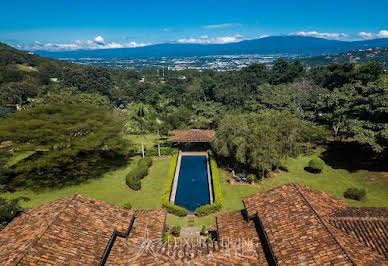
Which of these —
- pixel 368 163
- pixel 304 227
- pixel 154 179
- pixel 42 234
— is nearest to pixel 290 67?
pixel 368 163

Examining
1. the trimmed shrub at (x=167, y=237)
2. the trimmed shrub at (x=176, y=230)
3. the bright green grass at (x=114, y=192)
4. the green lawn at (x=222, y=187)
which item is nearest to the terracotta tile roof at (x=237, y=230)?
the trimmed shrub at (x=167, y=237)

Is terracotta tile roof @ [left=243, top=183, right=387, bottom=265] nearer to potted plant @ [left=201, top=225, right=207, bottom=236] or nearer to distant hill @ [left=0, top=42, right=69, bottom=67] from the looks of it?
potted plant @ [left=201, top=225, right=207, bottom=236]

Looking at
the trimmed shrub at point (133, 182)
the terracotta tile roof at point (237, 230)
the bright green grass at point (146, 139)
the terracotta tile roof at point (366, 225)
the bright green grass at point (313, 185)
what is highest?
the terracotta tile roof at point (366, 225)

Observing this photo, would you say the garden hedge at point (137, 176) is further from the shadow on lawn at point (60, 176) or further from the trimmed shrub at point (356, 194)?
the trimmed shrub at point (356, 194)

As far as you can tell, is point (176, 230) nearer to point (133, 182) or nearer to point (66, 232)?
point (133, 182)

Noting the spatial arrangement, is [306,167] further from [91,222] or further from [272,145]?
[91,222]

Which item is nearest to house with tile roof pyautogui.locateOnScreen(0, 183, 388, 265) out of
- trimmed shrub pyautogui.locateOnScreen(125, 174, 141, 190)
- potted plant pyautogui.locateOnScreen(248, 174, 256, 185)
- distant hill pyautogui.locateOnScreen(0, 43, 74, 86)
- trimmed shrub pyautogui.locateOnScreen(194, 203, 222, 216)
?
trimmed shrub pyautogui.locateOnScreen(194, 203, 222, 216)
